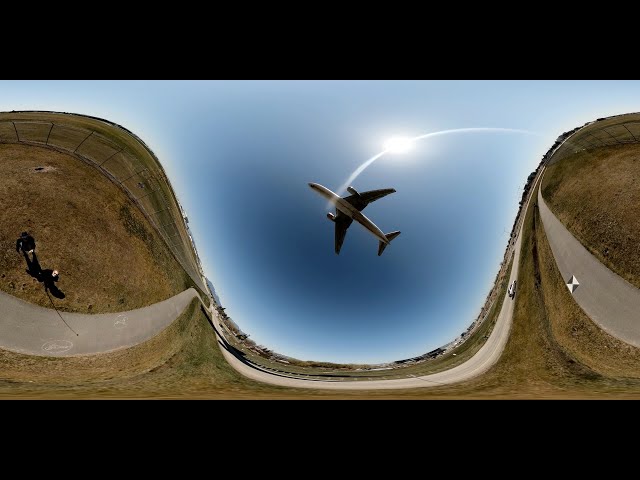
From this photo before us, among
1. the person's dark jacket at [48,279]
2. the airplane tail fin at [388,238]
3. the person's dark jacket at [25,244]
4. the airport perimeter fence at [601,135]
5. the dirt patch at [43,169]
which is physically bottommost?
the person's dark jacket at [48,279]

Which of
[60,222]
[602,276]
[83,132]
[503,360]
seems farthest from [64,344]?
[602,276]

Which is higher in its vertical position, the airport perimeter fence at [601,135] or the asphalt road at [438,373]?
the airport perimeter fence at [601,135]

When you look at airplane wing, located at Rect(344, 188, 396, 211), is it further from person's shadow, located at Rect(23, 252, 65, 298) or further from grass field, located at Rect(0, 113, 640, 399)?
person's shadow, located at Rect(23, 252, 65, 298)

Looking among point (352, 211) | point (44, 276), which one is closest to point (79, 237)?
point (44, 276)

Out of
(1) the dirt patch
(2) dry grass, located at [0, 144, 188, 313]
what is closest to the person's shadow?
(2) dry grass, located at [0, 144, 188, 313]

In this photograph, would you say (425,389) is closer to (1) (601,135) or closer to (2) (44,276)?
(1) (601,135)

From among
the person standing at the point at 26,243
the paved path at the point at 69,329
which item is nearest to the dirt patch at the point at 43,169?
the person standing at the point at 26,243

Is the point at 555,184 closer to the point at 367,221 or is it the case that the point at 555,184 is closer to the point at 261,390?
the point at 367,221

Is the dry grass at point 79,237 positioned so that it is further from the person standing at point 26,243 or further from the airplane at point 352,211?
the airplane at point 352,211
